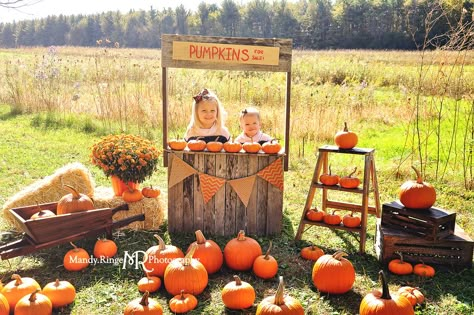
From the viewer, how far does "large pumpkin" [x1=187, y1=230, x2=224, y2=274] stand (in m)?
4.32

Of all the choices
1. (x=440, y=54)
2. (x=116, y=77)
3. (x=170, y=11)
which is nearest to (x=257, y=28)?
(x=170, y=11)

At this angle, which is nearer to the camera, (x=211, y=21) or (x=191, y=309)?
(x=191, y=309)

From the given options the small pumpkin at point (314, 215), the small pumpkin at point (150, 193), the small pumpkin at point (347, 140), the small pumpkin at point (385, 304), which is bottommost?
the small pumpkin at point (385, 304)

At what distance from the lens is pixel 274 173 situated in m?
5.16

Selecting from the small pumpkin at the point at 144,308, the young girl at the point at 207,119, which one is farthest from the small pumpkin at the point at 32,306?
the young girl at the point at 207,119

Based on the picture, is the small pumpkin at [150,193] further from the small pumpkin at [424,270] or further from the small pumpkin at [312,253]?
the small pumpkin at [424,270]

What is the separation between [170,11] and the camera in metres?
79.4

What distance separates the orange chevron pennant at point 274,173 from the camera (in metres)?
5.15

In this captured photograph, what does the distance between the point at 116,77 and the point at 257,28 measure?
6342 centimetres

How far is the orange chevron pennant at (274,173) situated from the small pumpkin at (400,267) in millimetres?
1412

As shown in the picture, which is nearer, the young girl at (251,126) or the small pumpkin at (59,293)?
the small pumpkin at (59,293)

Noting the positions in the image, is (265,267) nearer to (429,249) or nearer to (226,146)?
(226,146)

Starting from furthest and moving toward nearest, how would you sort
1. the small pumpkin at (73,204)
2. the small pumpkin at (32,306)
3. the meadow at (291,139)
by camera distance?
the small pumpkin at (73,204) → the meadow at (291,139) → the small pumpkin at (32,306)

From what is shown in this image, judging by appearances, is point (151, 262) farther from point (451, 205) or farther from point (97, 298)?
point (451, 205)
